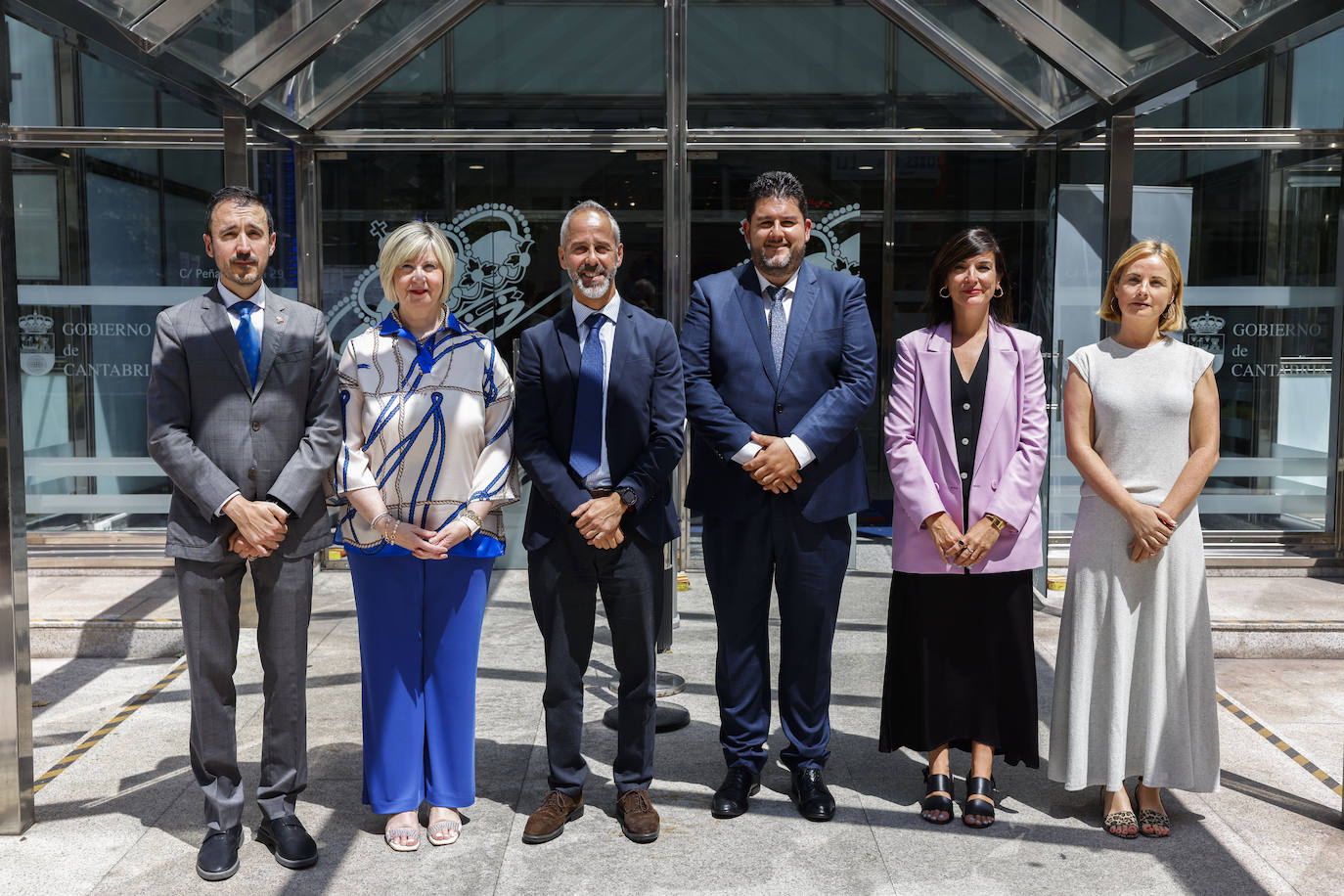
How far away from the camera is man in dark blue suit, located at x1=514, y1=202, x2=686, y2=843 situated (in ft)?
11.4

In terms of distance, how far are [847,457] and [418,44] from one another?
4.09 m

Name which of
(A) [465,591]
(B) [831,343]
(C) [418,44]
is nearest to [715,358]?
(B) [831,343]

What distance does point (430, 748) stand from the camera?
11.6 ft

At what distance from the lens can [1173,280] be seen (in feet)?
11.7

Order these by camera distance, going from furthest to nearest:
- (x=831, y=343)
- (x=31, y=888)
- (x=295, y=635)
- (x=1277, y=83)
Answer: (x=1277, y=83) → (x=831, y=343) → (x=295, y=635) → (x=31, y=888)

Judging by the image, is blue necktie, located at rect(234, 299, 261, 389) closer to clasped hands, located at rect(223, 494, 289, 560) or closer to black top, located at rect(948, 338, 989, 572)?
clasped hands, located at rect(223, 494, 289, 560)

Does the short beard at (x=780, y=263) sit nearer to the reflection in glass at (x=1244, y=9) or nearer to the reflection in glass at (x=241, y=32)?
the reflection in glass at (x=1244, y=9)

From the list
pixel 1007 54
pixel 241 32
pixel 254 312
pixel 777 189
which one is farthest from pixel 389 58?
pixel 777 189

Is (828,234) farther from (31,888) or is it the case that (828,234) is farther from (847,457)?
(31,888)

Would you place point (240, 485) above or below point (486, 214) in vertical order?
below

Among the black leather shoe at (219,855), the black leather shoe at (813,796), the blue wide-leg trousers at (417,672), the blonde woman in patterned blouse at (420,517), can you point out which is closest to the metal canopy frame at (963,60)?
the blonde woman in patterned blouse at (420,517)

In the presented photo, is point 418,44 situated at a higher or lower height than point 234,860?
higher

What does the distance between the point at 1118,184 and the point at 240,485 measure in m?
4.19

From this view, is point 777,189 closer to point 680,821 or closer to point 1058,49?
point 680,821
